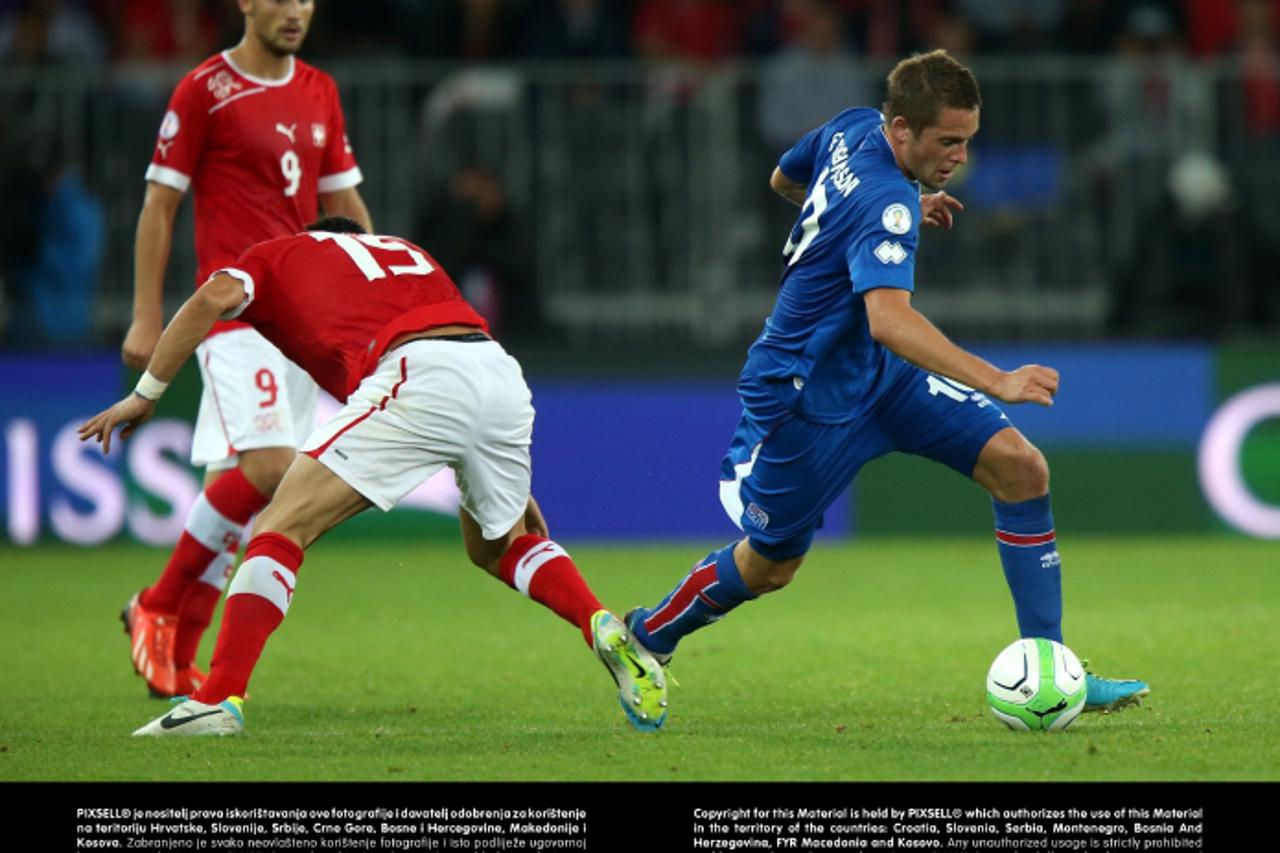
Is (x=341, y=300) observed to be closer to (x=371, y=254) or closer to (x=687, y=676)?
(x=371, y=254)

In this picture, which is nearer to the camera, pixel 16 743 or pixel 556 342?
pixel 16 743

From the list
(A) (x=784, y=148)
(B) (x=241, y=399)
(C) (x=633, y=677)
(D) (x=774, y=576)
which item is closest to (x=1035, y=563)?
(D) (x=774, y=576)

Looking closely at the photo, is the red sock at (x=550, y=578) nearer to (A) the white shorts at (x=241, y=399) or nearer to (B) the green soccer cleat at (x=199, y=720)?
(B) the green soccer cleat at (x=199, y=720)

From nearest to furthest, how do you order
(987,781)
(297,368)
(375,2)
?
(987,781) → (297,368) → (375,2)

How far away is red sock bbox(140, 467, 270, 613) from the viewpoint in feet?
26.3

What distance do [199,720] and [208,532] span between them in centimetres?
167

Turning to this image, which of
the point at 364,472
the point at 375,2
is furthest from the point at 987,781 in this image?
the point at 375,2

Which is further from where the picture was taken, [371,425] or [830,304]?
[830,304]

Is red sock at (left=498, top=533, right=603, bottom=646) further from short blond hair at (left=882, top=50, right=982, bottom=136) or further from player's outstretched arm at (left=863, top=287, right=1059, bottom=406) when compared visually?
short blond hair at (left=882, top=50, right=982, bottom=136)

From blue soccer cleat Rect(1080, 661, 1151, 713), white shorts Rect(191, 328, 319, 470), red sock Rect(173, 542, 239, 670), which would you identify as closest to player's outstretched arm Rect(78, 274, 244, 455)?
white shorts Rect(191, 328, 319, 470)

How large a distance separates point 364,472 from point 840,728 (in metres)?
1.71

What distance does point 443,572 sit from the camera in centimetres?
1270

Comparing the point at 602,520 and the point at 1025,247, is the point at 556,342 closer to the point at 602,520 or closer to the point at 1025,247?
the point at 602,520

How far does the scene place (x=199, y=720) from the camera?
6.46 meters
